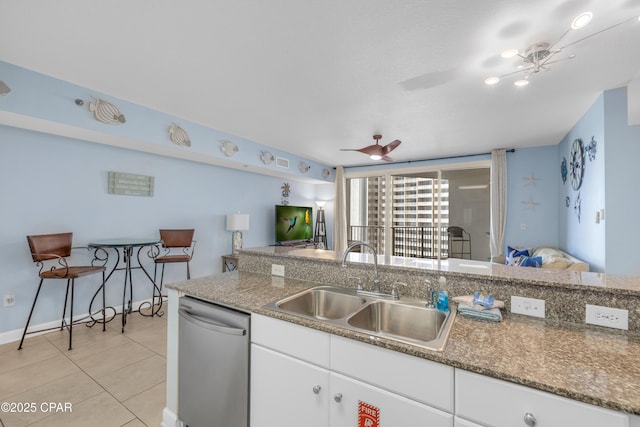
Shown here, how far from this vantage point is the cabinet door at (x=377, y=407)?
0.95 metres

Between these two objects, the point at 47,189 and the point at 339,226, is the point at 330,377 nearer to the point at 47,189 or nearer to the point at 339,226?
the point at 47,189

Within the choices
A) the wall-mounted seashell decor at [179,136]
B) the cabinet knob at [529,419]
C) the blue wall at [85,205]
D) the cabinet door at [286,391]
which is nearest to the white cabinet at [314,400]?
the cabinet door at [286,391]

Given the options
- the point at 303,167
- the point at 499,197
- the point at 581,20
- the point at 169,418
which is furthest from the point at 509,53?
the point at 303,167

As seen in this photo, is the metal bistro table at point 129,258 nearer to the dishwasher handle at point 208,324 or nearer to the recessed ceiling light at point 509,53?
the dishwasher handle at point 208,324

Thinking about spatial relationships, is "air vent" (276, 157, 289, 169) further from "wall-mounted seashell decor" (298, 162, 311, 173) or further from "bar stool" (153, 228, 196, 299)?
"bar stool" (153, 228, 196, 299)

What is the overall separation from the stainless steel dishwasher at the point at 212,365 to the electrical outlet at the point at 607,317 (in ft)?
5.04

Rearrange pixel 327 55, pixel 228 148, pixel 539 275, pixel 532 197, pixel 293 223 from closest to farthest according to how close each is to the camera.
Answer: pixel 539 275
pixel 327 55
pixel 228 148
pixel 532 197
pixel 293 223

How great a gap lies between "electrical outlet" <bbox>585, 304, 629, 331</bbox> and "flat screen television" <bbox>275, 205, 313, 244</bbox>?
486 centimetres

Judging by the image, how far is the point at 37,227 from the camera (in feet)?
9.55

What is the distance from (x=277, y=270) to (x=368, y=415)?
Answer: 1225 millimetres

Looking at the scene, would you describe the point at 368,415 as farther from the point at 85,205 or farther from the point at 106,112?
the point at 85,205

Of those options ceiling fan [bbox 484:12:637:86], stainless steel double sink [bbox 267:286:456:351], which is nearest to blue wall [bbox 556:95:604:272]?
ceiling fan [bbox 484:12:637:86]

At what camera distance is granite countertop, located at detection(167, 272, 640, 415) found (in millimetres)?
764

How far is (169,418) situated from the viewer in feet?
5.60
